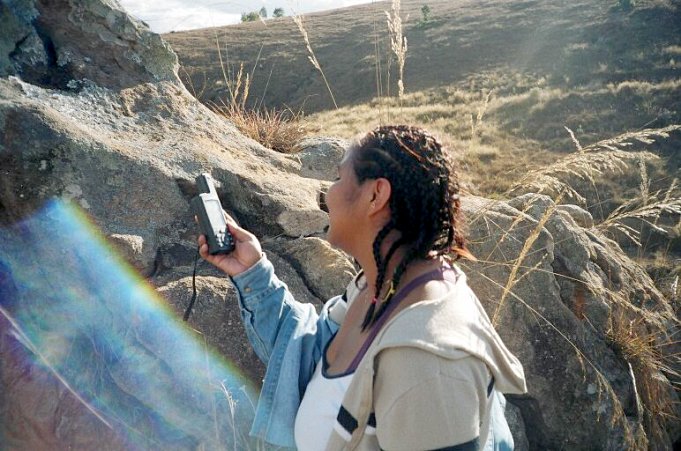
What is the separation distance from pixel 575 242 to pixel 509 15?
1421 inches

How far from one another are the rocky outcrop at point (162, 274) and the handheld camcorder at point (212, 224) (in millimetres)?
326

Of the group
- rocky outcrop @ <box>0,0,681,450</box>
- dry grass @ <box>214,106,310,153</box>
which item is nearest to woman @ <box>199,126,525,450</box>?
rocky outcrop @ <box>0,0,681,450</box>

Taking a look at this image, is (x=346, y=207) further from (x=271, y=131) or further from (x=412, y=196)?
(x=271, y=131)

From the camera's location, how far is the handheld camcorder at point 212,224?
2.37 m

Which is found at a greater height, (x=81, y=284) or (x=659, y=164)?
(x=81, y=284)

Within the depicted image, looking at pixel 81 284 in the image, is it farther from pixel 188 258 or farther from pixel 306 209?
pixel 306 209

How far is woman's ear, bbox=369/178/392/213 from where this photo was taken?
183cm

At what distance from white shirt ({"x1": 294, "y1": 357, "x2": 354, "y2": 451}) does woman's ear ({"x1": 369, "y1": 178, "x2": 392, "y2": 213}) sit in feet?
1.63

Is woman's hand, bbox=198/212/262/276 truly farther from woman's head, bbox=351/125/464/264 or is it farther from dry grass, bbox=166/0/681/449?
dry grass, bbox=166/0/681/449

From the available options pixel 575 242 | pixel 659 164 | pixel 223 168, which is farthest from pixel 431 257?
pixel 659 164

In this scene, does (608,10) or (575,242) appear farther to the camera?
(608,10)

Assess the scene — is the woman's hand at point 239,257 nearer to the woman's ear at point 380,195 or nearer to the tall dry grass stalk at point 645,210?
the woman's ear at point 380,195

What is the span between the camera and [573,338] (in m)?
3.53

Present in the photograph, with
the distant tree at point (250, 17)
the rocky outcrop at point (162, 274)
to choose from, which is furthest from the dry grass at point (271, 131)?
the distant tree at point (250, 17)
